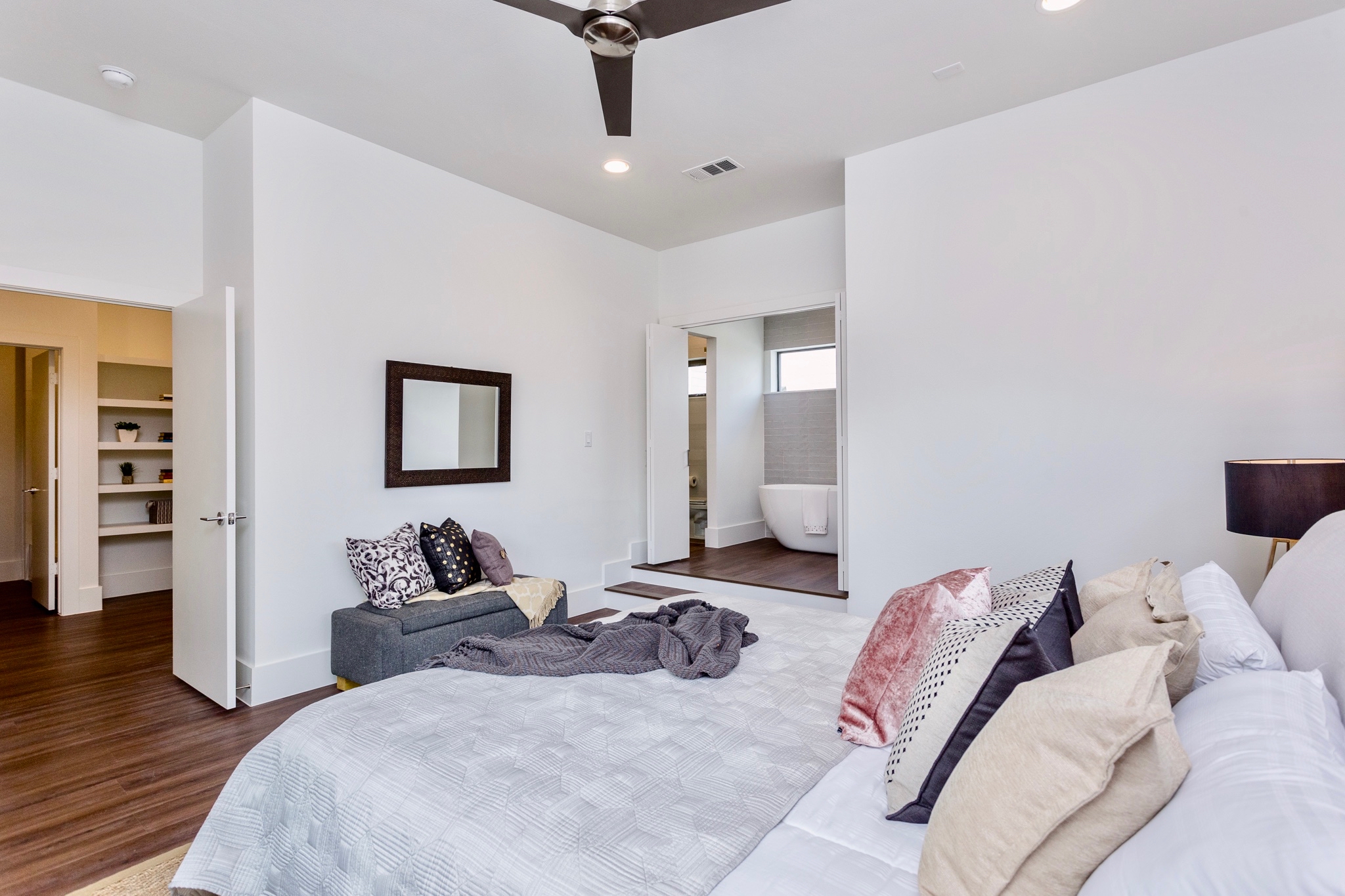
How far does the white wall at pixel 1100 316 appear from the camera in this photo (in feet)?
9.27

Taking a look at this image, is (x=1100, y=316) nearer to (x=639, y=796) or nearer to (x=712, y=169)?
(x=712, y=169)

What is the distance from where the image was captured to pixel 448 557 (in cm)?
373

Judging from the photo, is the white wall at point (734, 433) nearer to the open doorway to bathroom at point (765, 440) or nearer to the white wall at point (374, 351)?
the open doorway to bathroom at point (765, 440)

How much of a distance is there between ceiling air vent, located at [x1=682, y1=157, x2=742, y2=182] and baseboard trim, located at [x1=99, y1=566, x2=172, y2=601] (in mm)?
5629

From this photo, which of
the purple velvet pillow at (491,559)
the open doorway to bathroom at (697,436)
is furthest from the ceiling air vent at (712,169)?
the open doorway to bathroom at (697,436)

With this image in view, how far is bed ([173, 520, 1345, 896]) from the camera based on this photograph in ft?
2.43

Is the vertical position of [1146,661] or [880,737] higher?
[1146,661]

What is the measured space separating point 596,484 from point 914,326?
104 inches

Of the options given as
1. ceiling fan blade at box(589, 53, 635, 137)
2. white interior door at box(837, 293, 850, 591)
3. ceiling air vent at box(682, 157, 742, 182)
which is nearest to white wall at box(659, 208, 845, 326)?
white interior door at box(837, 293, 850, 591)

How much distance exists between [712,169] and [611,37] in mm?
2047

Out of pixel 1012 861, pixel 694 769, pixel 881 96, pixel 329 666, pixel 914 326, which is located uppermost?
pixel 881 96

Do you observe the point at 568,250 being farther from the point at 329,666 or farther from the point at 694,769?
the point at 694,769

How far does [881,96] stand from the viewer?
10.8 feet

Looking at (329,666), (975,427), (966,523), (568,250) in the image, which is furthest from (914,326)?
(329,666)
